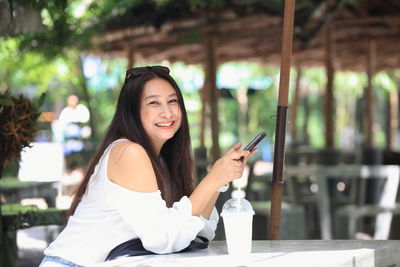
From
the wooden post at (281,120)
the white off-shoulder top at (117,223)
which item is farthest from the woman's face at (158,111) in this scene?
the wooden post at (281,120)

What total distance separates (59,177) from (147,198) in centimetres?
502

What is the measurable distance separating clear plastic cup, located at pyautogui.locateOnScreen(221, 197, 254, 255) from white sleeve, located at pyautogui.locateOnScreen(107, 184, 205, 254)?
0.43ft

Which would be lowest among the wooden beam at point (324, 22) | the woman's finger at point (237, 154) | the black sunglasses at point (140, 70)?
the woman's finger at point (237, 154)

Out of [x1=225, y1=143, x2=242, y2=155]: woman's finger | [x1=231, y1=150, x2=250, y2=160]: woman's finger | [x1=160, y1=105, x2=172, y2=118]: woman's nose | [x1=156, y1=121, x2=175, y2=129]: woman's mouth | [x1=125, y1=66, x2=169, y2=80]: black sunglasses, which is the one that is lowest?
[x1=231, y1=150, x2=250, y2=160]: woman's finger

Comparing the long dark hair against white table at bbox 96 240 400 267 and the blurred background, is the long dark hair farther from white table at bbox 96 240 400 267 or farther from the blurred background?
the blurred background

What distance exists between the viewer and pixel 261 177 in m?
7.39

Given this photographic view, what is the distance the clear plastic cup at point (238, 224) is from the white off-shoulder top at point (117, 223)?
0.13 m

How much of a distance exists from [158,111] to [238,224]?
534 mm

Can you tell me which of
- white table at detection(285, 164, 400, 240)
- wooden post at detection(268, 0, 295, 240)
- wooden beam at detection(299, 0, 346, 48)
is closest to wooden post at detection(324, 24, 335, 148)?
wooden beam at detection(299, 0, 346, 48)

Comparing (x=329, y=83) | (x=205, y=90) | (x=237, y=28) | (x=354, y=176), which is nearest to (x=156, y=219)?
(x=354, y=176)

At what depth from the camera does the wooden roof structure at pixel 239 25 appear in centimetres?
735

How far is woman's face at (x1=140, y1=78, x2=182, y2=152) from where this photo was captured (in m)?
2.66

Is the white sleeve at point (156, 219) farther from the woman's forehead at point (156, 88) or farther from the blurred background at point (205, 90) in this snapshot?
the blurred background at point (205, 90)

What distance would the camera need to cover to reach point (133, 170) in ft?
7.99
